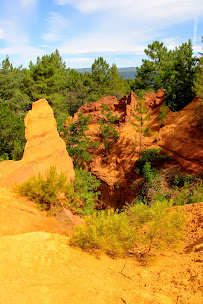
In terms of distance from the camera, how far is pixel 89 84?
102 ft

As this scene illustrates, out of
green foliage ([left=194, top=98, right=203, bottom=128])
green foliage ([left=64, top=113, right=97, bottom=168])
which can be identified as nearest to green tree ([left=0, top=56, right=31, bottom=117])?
green foliage ([left=64, top=113, right=97, bottom=168])

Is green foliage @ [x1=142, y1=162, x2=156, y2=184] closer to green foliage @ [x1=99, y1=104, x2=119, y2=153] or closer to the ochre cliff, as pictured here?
the ochre cliff

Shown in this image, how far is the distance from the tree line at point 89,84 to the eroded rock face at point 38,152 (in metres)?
4.80

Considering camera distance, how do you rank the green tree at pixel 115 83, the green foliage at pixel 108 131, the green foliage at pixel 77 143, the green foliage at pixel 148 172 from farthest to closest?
the green tree at pixel 115 83 → the green foliage at pixel 108 131 → the green foliage at pixel 77 143 → the green foliage at pixel 148 172

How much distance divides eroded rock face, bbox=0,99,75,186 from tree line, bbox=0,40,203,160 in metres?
4.80

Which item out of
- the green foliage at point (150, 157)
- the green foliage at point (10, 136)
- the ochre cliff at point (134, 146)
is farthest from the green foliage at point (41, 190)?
the green foliage at point (150, 157)

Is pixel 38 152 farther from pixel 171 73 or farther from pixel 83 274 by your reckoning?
pixel 171 73

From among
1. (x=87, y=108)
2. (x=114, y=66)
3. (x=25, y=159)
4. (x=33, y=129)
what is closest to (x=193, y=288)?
(x=25, y=159)

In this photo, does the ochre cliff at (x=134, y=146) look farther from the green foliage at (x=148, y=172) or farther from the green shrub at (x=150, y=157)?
the green foliage at (x=148, y=172)

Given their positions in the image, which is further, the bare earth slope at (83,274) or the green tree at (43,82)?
the green tree at (43,82)

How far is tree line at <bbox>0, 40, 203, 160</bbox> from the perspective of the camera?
14.0 m

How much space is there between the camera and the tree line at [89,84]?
1396cm

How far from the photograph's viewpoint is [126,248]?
4.87m

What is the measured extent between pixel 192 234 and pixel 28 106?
2078 centimetres
